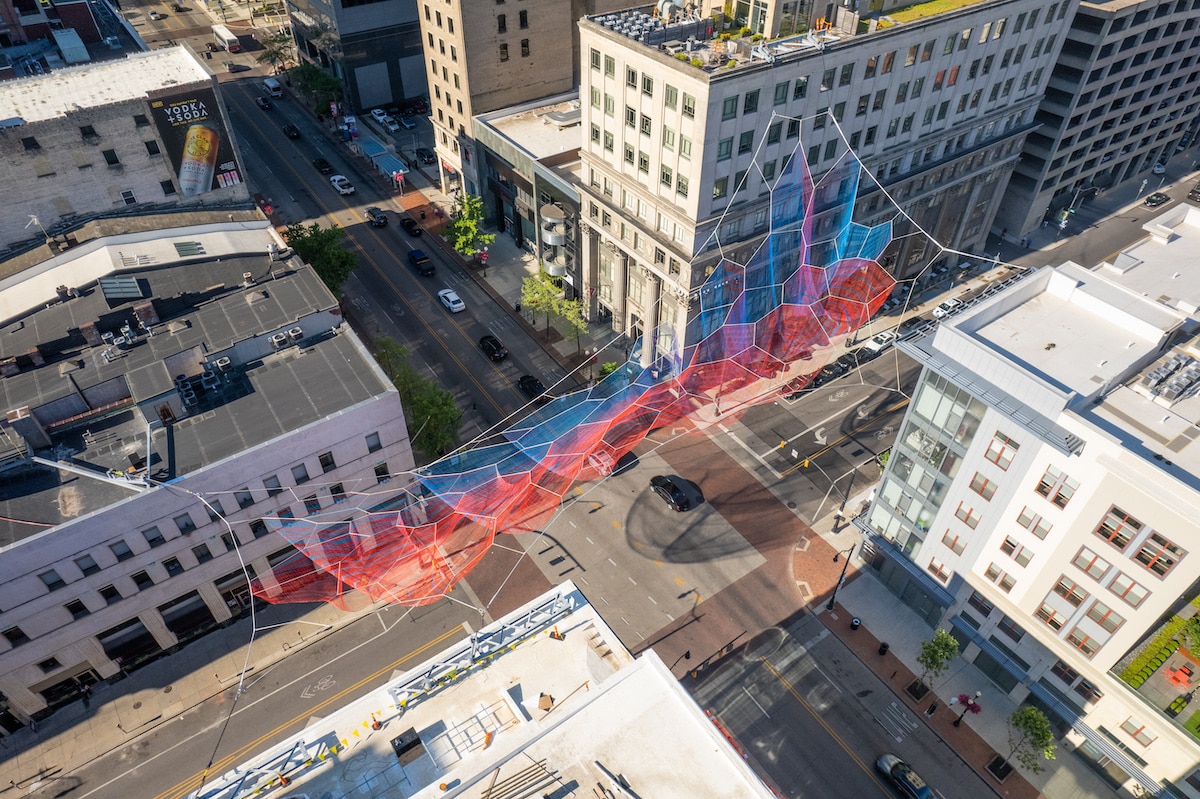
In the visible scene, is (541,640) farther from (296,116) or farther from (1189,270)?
(296,116)

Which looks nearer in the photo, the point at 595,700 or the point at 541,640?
the point at 595,700

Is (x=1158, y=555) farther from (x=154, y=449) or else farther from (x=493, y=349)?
(x=154, y=449)

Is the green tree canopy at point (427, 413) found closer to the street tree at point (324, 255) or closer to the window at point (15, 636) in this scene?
the street tree at point (324, 255)

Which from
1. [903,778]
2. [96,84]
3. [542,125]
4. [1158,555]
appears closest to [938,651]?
[903,778]

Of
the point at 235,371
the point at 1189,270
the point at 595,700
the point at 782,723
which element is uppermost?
the point at 1189,270

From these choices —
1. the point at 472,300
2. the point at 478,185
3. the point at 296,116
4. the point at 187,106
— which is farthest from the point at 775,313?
the point at 296,116

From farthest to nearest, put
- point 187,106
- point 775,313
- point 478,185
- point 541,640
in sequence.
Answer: point 478,185 < point 775,313 < point 187,106 < point 541,640

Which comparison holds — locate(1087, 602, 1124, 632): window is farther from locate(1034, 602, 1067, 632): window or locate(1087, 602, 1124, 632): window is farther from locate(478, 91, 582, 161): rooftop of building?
locate(478, 91, 582, 161): rooftop of building

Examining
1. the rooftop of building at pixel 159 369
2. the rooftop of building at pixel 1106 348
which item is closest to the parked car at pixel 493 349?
the rooftop of building at pixel 159 369
